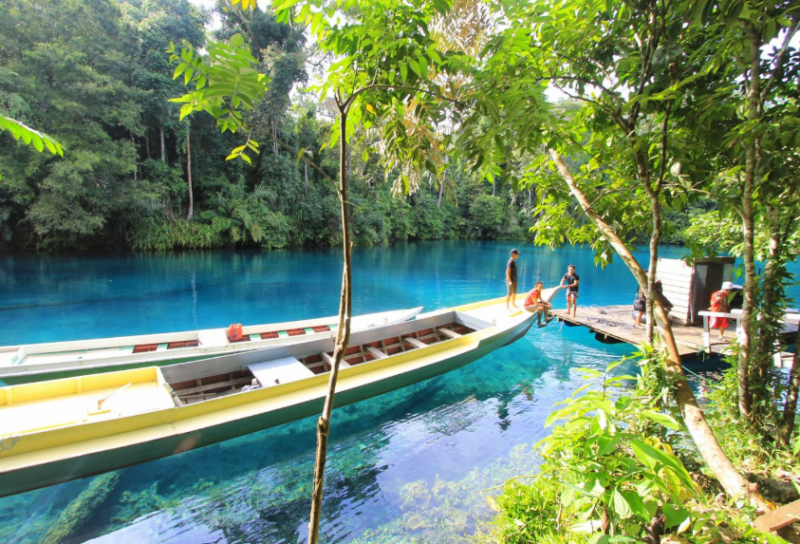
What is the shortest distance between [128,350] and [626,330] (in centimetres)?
976

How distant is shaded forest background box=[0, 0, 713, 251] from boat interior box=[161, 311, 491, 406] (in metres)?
7.15

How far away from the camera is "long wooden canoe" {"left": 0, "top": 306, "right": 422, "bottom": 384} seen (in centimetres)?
577

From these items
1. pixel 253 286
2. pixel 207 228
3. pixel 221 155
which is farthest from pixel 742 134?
pixel 221 155

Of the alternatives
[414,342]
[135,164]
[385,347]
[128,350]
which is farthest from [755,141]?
[135,164]

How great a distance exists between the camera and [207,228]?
2588 cm

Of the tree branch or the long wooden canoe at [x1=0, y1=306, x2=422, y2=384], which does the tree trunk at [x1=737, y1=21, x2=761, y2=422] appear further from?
the long wooden canoe at [x1=0, y1=306, x2=422, y2=384]

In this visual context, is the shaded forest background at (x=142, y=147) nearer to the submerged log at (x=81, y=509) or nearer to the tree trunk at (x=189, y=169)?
the tree trunk at (x=189, y=169)

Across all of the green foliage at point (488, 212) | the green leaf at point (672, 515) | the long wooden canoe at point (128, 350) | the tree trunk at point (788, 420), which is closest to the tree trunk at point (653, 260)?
the tree trunk at point (788, 420)

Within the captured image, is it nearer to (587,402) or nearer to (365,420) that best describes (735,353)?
(587,402)

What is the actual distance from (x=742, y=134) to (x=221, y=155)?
3049cm

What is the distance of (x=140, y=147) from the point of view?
25266mm

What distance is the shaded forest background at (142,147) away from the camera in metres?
18.5

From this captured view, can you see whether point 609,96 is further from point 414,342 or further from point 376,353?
point 414,342

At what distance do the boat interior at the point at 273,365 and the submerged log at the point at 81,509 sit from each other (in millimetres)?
1074
